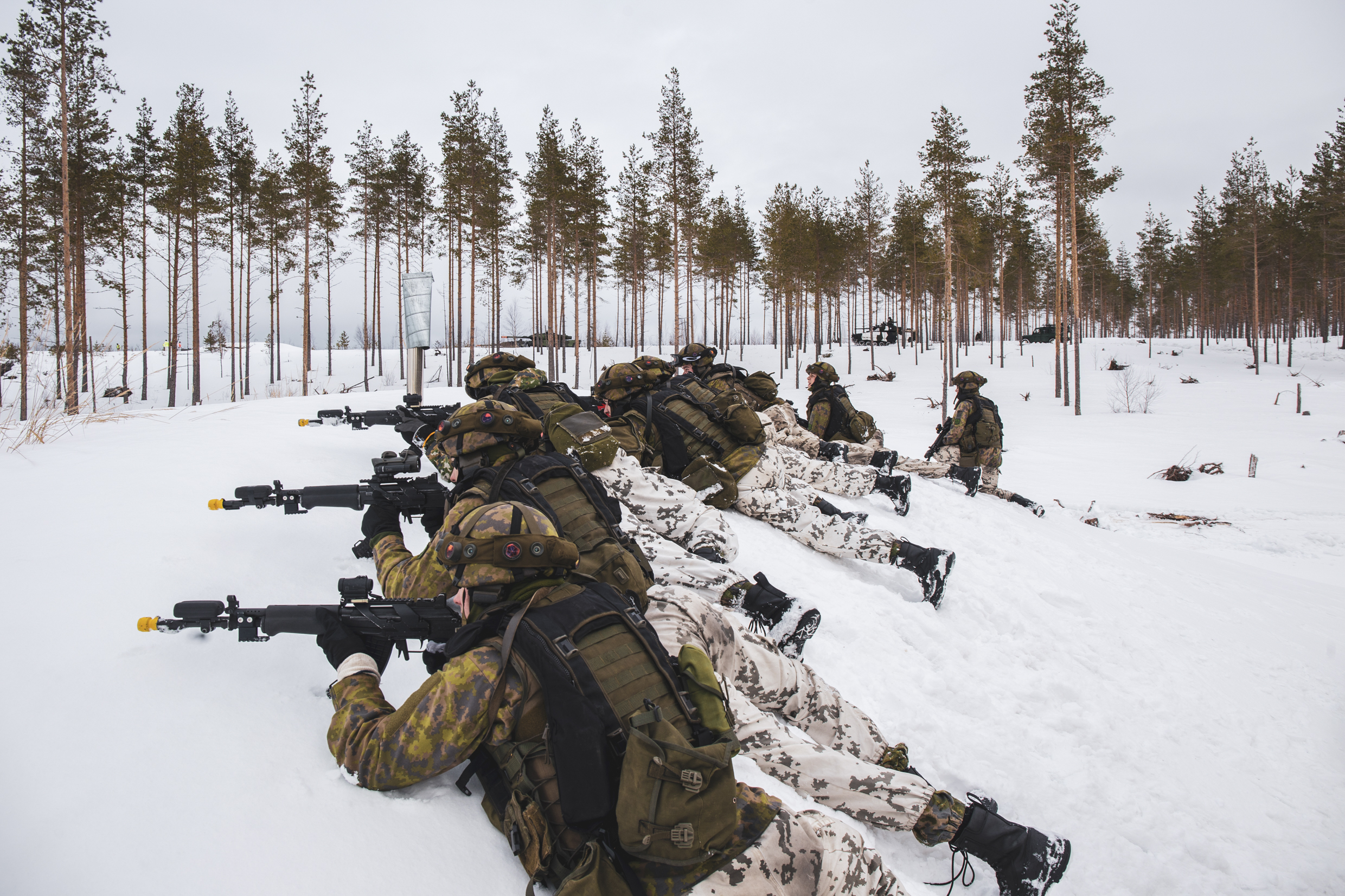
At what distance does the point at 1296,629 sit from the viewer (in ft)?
16.7

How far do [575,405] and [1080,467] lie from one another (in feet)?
46.3

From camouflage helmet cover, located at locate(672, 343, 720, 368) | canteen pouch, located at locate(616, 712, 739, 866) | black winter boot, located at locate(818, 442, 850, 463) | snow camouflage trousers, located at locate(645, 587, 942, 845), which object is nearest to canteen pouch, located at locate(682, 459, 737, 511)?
camouflage helmet cover, located at locate(672, 343, 720, 368)

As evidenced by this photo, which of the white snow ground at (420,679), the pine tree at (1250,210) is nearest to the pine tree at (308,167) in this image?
the white snow ground at (420,679)

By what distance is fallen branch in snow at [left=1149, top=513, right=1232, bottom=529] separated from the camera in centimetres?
976

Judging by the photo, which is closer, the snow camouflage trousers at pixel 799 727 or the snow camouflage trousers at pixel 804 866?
the snow camouflage trousers at pixel 804 866

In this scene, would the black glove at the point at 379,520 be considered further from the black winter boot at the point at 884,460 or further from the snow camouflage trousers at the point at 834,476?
the black winter boot at the point at 884,460

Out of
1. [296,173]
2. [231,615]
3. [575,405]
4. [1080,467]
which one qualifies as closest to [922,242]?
[1080,467]

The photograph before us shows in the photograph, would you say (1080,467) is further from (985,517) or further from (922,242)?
(922,242)

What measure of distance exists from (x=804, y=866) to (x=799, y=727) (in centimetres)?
101

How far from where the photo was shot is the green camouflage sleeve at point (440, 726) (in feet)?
5.62

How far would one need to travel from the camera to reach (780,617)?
349cm

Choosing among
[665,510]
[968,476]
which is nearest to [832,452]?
[968,476]

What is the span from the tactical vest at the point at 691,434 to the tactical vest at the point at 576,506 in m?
2.53

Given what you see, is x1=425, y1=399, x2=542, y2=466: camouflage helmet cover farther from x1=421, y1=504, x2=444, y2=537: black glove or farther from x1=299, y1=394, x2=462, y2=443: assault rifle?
x1=299, y1=394, x2=462, y2=443: assault rifle
